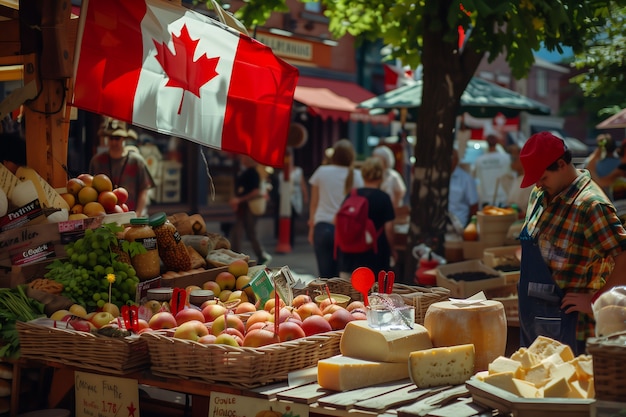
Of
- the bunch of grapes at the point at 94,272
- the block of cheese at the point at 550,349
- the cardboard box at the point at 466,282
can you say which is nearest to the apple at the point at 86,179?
the bunch of grapes at the point at 94,272

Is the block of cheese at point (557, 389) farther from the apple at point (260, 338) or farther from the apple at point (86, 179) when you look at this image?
the apple at point (86, 179)

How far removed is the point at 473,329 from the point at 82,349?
1.87 metres

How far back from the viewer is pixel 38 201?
5.46 meters

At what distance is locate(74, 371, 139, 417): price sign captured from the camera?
4.23m

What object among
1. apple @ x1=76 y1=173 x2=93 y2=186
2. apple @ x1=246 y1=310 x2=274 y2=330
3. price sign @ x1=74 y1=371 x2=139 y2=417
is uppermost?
apple @ x1=76 y1=173 x2=93 y2=186

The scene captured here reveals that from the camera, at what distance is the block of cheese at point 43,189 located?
563 cm

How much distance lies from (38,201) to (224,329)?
177cm

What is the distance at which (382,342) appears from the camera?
3848mm

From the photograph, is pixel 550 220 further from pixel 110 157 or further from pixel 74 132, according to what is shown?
pixel 74 132

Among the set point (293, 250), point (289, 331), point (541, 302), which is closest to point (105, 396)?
point (289, 331)

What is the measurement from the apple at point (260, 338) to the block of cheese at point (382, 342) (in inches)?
13.9

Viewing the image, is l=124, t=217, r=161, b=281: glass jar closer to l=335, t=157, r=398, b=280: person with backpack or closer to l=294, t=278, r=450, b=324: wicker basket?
l=294, t=278, r=450, b=324: wicker basket

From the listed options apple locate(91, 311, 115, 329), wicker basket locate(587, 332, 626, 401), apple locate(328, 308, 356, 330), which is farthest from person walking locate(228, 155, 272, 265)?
wicker basket locate(587, 332, 626, 401)

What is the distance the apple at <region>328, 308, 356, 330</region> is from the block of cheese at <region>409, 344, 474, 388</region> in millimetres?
780
